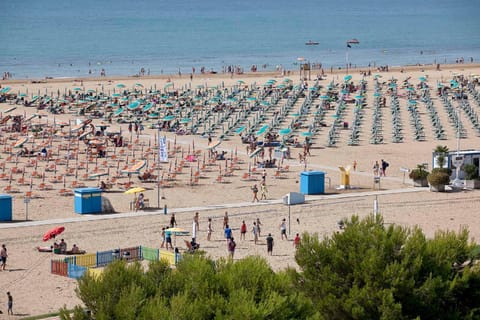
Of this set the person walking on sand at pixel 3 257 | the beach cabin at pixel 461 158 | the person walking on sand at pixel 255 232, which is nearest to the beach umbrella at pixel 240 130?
the beach cabin at pixel 461 158

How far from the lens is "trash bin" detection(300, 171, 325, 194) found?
37500 millimetres

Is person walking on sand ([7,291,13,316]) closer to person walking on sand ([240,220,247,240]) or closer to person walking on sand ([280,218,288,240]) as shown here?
person walking on sand ([240,220,247,240])

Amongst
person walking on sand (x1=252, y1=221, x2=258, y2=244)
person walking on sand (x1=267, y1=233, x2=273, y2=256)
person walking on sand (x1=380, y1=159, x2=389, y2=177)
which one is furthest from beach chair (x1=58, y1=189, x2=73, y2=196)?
person walking on sand (x1=380, y1=159, x2=389, y2=177)

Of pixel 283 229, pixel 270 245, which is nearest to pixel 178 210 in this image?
pixel 283 229

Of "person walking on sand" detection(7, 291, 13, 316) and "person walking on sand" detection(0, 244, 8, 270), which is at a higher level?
"person walking on sand" detection(0, 244, 8, 270)

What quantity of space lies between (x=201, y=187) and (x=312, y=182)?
3982 millimetres

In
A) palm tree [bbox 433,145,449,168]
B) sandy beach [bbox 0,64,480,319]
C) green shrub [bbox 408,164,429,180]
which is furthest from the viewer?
green shrub [bbox 408,164,429,180]

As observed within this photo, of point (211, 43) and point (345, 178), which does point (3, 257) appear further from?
point (211, 43)

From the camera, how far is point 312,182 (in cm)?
3759

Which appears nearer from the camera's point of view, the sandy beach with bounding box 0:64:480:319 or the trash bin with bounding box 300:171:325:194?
A: the sandy beach with bounding box 0:64:480:319

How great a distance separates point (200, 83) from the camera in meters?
73.6

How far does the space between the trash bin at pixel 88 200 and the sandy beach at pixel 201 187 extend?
1.46 ft

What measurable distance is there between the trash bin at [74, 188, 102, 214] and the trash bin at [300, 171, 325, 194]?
725 cm

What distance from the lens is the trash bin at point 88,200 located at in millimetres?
34094
